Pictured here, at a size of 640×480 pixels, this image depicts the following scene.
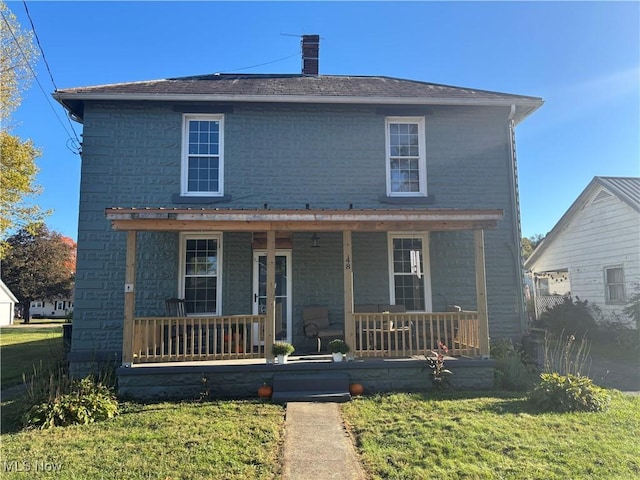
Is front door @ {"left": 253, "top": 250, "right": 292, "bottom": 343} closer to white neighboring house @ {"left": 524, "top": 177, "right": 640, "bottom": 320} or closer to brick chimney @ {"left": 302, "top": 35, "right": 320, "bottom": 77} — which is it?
brick chimney @ {"left": 302, "top": 35, "right": 320, "bottom": 77}

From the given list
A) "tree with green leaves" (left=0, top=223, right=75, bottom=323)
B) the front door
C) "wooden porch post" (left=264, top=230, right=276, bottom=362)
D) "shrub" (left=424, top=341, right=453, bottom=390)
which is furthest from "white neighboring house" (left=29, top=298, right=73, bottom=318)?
"shrub" (left=424, top=341, right=453, bottom=390)

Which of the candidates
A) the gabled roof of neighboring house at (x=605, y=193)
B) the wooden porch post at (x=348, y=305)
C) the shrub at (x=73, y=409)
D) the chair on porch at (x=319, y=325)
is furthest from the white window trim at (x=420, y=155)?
the shrub at (x=73, y=409)

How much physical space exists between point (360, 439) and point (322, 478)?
41.6 inches

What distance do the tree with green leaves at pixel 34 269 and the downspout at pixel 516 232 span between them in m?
39.9

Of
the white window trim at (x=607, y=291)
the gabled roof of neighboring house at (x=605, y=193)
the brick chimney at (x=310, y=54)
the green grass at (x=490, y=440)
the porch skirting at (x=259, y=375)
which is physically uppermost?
the brick chimney at (x=310, y=54)

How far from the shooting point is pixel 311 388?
690 cm

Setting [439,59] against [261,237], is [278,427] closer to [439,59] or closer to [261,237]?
[261,237]

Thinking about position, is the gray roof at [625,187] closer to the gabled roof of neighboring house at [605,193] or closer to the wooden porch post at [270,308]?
the gabled roof of neighboring house at [605,193]

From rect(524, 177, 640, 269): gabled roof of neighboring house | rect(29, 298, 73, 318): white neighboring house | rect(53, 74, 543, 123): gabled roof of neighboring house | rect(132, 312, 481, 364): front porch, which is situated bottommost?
rect(29, 298, 73, 318): white neighboring house

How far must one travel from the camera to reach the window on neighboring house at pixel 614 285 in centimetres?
1260

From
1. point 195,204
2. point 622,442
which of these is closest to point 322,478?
point 622,442

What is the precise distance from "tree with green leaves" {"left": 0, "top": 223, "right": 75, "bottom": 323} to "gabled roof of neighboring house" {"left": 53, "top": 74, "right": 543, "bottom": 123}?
1331 inches

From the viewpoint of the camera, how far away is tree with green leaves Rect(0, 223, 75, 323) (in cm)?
3688

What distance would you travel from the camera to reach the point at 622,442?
4.85 meters
